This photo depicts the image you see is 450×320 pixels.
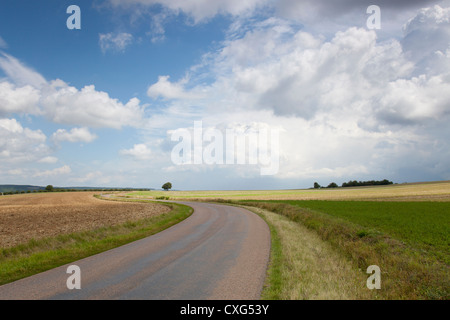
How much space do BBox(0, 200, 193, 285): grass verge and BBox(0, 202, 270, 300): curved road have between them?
0.94 meters

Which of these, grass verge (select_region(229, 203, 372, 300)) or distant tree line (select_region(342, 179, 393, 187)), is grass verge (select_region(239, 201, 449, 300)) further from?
distant tree line (select_region(342, 179, 393, 187))

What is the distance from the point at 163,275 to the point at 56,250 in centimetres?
801

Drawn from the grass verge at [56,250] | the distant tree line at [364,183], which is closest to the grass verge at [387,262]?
the grass verge at [56,250]

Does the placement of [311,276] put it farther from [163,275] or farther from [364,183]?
[364,183]

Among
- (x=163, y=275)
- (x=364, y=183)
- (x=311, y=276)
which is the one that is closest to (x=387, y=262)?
(x=311, y=276)

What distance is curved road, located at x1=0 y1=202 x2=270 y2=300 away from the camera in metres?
7.54

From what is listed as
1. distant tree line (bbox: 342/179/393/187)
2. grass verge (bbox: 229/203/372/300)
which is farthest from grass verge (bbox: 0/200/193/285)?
distant tree line (bbox: 342/179/393/187)

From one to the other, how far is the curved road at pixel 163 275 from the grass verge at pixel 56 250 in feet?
3.09

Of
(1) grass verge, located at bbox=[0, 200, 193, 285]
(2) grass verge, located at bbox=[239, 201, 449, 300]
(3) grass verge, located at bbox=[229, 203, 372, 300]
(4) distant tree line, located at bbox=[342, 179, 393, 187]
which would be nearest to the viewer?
(3) grass verge, located at bbox=[229, 203, 372, 300]

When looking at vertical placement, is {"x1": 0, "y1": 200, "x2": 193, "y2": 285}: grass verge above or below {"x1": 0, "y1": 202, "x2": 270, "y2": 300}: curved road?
below

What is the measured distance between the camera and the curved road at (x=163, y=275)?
7.54 m

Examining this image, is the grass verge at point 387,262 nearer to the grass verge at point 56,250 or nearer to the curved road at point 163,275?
the curved road at point 163,275
